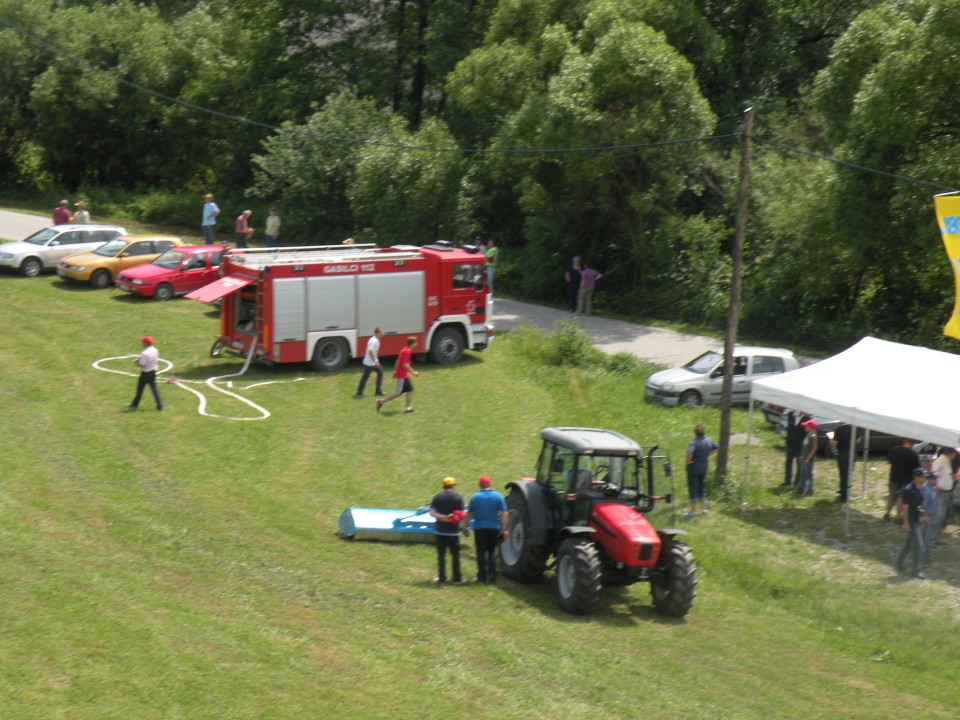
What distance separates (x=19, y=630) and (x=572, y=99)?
85.3ft

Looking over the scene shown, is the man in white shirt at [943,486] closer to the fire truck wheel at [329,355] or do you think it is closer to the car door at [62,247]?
the fire truck wheel at [329,355]

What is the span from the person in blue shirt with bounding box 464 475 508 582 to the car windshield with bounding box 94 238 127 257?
21.6 meters

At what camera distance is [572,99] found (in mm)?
33625

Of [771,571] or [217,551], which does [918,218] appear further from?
[217,551]

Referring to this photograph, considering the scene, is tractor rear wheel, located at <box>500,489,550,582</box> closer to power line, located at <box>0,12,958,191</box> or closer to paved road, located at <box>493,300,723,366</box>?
power line, located at <box>0,12,958,191</box>

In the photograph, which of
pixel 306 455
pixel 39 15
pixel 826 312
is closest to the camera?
pixel 306 455

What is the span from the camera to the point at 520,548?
1499cm

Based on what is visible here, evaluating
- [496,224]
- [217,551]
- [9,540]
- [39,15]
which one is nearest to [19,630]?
[9,540]

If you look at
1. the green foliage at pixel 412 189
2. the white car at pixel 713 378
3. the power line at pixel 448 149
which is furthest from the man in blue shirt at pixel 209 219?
the white car at pixel 713 378

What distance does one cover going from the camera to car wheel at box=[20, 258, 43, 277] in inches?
1314

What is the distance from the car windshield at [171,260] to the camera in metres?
32.2

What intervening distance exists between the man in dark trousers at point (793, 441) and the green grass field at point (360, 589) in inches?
14.2

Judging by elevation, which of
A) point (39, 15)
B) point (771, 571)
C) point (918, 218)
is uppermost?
point (39, 15)

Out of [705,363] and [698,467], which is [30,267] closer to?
[705,363]
